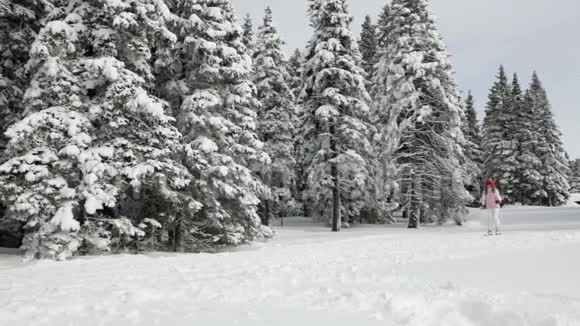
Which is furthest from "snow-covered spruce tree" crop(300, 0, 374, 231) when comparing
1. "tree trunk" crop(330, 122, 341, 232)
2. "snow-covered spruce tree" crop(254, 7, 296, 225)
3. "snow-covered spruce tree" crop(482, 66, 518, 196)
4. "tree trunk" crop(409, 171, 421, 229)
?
"snow-covered spruce tree" crop(482, 66, 518, 196)

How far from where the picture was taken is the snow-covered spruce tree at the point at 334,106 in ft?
83.5

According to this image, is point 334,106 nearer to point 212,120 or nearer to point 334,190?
point 334,190

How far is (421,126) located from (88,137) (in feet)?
63.4

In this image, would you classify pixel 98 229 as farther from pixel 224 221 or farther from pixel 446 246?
pixel 446 246

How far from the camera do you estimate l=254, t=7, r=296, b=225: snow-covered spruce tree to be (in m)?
30.1

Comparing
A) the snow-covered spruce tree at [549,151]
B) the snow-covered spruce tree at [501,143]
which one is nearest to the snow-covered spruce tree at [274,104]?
the snow-covered spruce tree at [501,143]

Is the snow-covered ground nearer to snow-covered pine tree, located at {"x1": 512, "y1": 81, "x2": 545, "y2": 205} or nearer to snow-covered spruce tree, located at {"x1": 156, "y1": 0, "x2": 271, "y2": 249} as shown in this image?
snow-covered spruce tree, located at {"x1": 156, "y1": 0, "x2": 271, "y2": 249}

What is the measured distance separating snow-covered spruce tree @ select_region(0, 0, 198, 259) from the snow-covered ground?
318cm

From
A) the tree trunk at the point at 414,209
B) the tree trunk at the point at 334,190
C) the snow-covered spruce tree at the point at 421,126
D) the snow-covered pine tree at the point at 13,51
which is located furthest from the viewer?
the tree trunk at the point at 334,190

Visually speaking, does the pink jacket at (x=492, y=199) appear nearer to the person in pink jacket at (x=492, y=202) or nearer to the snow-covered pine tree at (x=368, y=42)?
the person in pink jacket at (x=492, y=202)

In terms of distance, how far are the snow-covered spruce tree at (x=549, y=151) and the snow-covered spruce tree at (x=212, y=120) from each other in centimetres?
4179

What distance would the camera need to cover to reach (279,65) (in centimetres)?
3053

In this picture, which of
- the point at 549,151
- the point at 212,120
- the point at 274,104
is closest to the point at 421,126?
the point at 274,104

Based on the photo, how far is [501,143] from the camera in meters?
48.1
